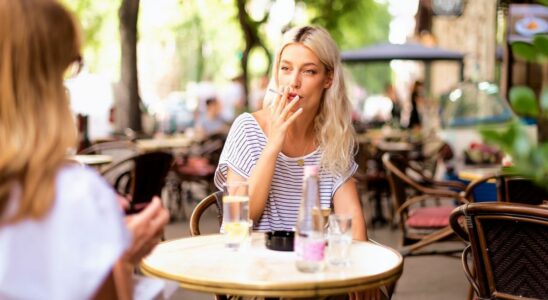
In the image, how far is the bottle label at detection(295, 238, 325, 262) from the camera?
2.69 meters

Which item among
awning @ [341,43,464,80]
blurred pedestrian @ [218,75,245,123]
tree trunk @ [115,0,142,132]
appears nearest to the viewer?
tree trunk @ [115,0,142,132]

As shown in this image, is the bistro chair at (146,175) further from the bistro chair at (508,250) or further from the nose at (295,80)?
the bistro chair at (508,250)

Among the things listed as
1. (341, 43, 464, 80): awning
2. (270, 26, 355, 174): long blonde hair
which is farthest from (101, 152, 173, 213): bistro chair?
(341, 43, 464, 80): awning

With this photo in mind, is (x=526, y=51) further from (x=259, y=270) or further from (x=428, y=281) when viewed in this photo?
(x=428, y=281)

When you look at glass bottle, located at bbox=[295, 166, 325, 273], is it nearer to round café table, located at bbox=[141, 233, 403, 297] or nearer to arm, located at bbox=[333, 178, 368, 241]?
round café table, located at bbox=[141, 233, 403, 297]

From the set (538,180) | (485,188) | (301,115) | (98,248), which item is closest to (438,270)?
(485,188)

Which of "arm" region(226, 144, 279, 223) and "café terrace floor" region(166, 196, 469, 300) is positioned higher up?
"arm" region(226, 144, 279, 223)

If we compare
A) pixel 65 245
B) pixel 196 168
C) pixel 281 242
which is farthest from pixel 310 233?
pixel 196 168

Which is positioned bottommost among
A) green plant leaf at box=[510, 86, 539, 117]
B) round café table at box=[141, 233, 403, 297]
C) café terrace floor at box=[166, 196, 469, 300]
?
café terrace floor at box=[166, 196, 469, 300]

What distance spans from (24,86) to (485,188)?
5950 millimetres

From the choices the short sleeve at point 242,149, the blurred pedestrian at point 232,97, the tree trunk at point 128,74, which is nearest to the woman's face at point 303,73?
the short sleeve at point 242,149

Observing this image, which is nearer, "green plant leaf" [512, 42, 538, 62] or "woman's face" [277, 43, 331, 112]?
"green plant leaf" [512, 42, 538, 62]

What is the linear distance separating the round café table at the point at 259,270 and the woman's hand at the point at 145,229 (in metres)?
0.39

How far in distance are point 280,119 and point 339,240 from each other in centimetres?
95
